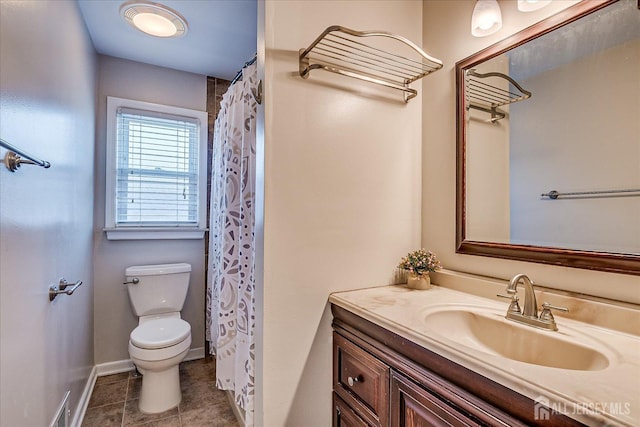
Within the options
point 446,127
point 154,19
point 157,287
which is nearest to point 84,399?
point 157,287

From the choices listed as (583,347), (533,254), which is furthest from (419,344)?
(533,254)

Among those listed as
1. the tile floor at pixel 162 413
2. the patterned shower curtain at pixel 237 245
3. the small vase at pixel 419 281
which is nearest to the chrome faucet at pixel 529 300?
the small vase at pixel 419 281

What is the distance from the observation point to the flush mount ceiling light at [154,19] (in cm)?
175

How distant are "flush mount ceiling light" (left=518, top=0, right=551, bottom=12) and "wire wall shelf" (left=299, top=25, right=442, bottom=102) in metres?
0.31

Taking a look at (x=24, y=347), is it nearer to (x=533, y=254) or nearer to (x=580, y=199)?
(x=533, y=254)

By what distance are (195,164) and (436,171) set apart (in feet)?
A: 6.67

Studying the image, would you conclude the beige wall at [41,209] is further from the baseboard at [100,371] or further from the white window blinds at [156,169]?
the white window blinds at [156,169]

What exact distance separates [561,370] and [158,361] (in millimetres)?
2003

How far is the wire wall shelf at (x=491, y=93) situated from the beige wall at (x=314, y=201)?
1.09 ft

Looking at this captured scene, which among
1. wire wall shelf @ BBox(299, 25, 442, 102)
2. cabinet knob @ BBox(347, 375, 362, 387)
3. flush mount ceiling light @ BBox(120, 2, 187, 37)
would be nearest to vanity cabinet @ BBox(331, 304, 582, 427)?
cabinet knob @ BBox(347, 375, 362, 387)

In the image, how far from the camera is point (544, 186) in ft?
3.65

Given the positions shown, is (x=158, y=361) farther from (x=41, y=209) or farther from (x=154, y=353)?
(x=41, y=209)

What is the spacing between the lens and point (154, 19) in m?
1.84

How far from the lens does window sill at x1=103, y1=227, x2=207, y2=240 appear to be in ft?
7.79
